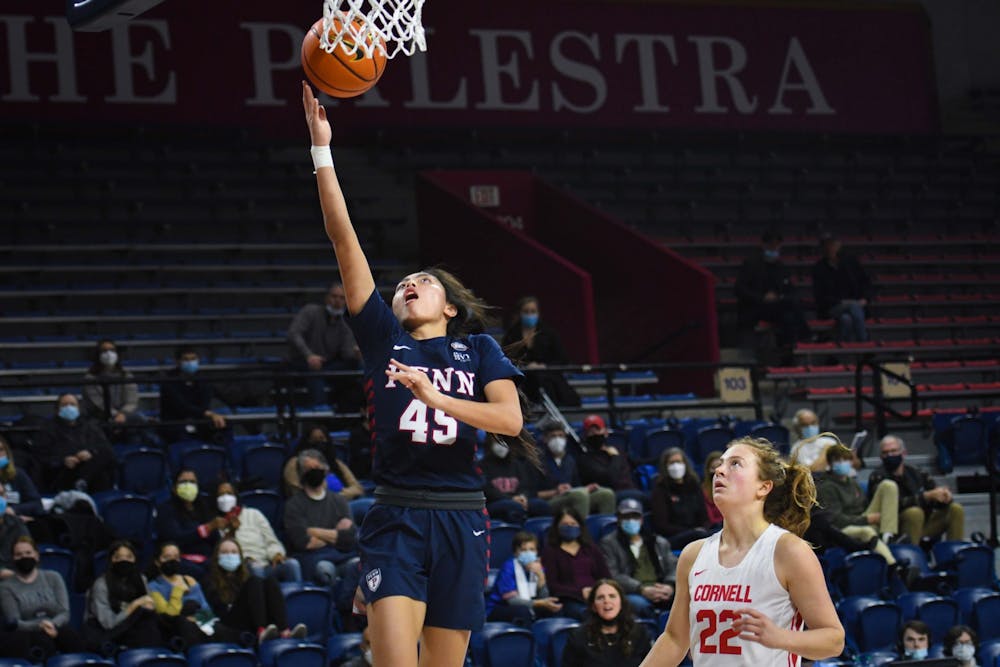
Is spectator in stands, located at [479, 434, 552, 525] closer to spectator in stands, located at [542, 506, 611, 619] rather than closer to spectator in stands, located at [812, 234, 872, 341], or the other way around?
spectator in stands, located at [542, 506, 611, 619]

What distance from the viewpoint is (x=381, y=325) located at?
454 cm

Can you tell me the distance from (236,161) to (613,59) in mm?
5848

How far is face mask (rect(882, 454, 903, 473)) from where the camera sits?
1191 cm

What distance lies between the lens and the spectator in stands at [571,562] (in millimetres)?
10094

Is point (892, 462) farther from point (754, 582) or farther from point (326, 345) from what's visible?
point (754, 582)

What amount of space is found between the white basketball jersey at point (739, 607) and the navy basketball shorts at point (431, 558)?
68 cm

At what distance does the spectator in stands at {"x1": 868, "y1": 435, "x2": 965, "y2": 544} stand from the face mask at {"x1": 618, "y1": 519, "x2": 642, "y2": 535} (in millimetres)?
2385

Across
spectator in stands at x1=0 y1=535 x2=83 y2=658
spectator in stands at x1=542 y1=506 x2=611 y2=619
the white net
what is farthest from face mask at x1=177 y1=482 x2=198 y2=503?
the white net

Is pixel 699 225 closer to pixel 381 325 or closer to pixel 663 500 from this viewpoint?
pixel 663 500

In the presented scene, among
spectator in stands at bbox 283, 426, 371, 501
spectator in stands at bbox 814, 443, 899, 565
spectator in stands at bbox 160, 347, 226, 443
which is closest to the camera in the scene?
spectator in stands at bbox 283, 426, 371, 501

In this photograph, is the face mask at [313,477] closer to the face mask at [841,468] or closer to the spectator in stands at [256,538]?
the spectator in stands at [256,538]

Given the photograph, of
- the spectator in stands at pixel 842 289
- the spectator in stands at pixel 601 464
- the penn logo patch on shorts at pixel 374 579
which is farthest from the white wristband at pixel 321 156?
the spectator in stands at pixel 842 289

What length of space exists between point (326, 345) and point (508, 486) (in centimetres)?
251

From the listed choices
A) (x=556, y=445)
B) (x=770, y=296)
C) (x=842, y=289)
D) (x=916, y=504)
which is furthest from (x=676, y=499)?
(x=842, y=289)
